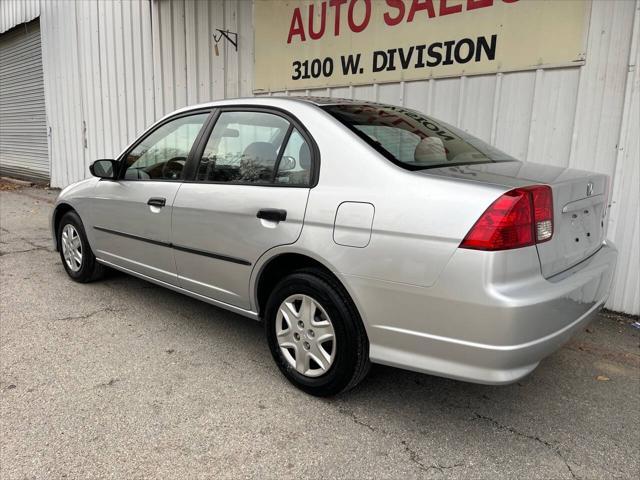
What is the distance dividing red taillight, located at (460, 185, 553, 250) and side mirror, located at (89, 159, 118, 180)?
306 centimetres

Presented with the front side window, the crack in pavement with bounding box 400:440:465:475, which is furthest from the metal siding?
the crack in pavement with bounding box 400:440:465:475

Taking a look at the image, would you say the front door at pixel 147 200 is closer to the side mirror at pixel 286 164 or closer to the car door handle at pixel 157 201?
the car door handle at pixel 157 201

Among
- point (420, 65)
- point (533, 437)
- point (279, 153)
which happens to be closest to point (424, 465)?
point (533, 437)

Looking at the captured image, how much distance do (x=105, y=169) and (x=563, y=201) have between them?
343cm

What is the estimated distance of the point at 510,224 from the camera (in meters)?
2.13

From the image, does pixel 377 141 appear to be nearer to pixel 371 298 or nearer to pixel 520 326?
pixel 371 298

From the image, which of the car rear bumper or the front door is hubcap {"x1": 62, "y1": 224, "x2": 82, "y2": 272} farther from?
the car rear bumper

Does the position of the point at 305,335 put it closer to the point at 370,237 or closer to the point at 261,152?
the point at 370,237

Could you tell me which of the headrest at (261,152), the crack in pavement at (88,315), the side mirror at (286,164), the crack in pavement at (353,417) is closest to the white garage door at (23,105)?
the crack in pavement at (88,315)

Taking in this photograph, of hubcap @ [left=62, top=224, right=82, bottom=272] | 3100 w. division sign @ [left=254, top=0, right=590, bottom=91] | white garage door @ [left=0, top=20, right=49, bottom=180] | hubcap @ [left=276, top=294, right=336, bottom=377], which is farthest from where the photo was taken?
white garage door @ [left=0, top=20, right=49, bottom=180]

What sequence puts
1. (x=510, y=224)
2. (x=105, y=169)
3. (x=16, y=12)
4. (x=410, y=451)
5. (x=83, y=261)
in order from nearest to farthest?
(x=510, y=224)
(x=410, y=451)
(x=105, y=169)
(x=83, y=261)
(x=16, y=12)

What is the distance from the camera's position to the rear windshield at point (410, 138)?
2.68 meters

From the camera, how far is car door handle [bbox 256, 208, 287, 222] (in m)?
2.82

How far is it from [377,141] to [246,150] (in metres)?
0.94
